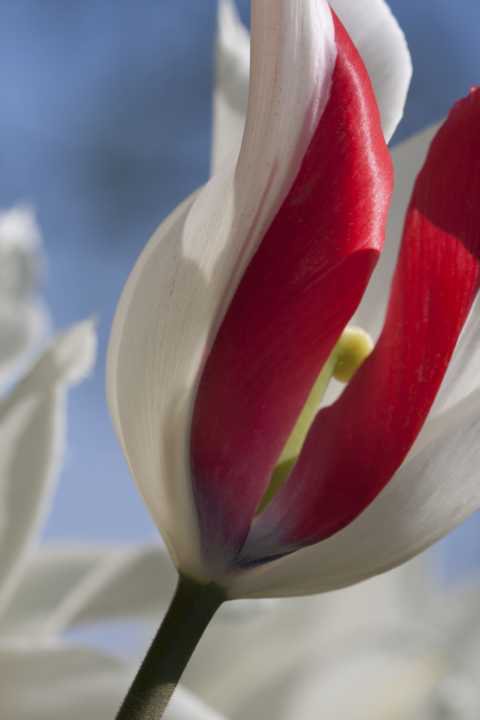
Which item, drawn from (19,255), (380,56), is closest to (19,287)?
(19,255)

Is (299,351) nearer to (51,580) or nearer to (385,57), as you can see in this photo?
(385,57)

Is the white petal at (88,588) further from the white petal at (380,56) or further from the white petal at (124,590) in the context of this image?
the white petal at (380,56)

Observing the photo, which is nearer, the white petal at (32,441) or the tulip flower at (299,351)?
the tulip flower at (299,351)

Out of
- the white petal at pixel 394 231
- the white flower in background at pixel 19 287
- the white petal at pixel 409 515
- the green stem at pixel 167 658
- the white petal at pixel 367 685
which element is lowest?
the green stem at pixel 167 658

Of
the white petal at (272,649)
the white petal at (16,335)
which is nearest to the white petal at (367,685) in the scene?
the white petal at (272,649)

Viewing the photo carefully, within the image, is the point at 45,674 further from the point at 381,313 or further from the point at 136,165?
the point at 136,165

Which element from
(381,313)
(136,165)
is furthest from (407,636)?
(136,165)
